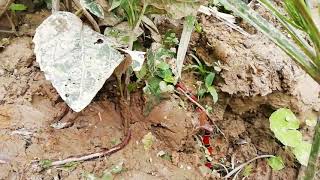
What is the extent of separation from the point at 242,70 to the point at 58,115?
64cm

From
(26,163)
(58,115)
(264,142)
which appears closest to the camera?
(26,163)

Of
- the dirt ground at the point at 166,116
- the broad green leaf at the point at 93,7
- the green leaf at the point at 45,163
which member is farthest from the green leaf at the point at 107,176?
the broad green leaf at the point at 93,7

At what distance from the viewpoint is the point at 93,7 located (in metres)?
1.53

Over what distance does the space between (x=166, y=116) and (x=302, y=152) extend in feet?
1.53

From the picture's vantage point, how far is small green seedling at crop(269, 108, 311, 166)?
160 centimetres

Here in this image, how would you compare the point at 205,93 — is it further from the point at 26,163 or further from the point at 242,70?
the point at 26,163

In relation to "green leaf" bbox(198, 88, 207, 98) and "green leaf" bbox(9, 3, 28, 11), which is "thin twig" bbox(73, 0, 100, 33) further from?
"green leaf" bbox(198, 88, 207, 98)

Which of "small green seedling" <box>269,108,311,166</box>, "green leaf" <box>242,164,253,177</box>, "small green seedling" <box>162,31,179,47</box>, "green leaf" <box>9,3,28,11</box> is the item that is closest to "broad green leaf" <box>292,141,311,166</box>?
"small green seedling" <box>269,108,311,166</box>

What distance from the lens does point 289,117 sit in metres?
1.64

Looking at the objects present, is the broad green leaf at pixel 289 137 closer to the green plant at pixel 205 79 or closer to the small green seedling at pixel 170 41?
the green plant at pixel 205 79

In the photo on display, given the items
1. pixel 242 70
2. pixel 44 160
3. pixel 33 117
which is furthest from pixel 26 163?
pixel 242 70

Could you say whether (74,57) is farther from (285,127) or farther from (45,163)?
(285,127)

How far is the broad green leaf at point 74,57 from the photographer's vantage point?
52.8 inches

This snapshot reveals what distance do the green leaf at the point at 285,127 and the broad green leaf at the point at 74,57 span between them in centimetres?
57
